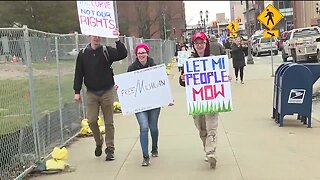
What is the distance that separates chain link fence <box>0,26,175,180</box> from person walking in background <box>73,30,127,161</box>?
27.5 inches

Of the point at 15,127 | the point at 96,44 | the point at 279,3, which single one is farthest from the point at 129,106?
the point at 279,3

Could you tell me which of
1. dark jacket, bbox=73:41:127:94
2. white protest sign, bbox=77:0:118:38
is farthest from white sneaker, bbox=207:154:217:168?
white protest sign, bbox=77:0:118:38

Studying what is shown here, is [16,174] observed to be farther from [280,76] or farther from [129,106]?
[280,76]

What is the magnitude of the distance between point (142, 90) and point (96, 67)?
740 mm

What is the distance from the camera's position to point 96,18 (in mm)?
7590

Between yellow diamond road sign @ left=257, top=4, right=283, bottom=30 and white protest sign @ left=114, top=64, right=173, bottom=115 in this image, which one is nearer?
white protest sign @ left=114, top=64, right=173, bottom=115

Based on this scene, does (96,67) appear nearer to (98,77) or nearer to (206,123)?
(98,77)

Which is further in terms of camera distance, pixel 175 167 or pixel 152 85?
pixel 152 85

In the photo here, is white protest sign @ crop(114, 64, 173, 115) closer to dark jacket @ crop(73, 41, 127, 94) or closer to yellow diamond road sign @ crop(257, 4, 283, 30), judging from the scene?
dark jacket @ crop(73, 41, 127, 94)

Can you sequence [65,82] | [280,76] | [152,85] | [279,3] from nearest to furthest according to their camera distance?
[152,85] → [280,76] → [65,82] → [279,3]

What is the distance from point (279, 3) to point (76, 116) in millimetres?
92061

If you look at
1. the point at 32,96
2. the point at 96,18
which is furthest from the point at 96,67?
the point at 32,96

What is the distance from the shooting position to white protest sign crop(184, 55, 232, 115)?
6648 mm

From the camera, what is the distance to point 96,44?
7.25m
